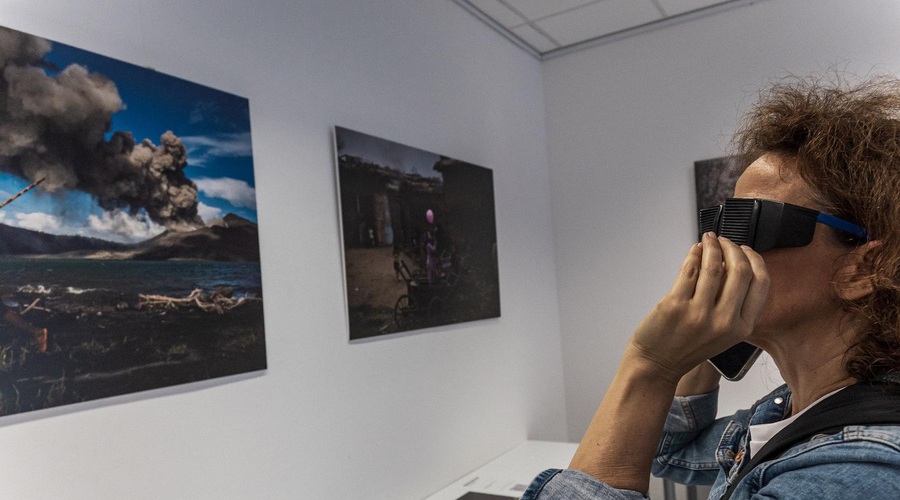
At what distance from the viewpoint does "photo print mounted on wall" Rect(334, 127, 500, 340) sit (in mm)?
2289

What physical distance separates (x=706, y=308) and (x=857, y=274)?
0.27 metres

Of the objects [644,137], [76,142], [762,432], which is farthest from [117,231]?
[644,137]

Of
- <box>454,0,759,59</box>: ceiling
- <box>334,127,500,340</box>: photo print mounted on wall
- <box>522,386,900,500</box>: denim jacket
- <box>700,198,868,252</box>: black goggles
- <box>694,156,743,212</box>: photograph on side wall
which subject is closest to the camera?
<box>522,386,900,500</box>: denim jacket

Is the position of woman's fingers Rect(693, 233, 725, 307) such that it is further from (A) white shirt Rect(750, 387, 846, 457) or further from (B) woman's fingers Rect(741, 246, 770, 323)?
(A) white shirt Rect(750, 387, 846, 457)

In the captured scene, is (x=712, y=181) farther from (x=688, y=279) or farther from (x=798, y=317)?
(x=688, y=279)

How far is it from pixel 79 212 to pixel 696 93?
3.19m

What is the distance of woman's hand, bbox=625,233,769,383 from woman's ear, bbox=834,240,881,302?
17cm

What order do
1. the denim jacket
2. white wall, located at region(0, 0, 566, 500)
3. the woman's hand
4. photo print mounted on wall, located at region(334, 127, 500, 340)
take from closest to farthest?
the denim jacket → the woman's hand → white wall, located at region(0, 0, 566, 500) → photo print mounted on wall, located at region(334, 127, 500, 340)

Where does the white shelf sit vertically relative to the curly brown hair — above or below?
below

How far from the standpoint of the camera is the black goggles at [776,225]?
2.79 feet

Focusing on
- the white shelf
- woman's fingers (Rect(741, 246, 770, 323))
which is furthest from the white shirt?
the white shelf

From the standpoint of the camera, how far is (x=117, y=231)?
1.53 meters

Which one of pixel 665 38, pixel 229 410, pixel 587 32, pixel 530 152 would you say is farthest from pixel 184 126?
pixel 665 38

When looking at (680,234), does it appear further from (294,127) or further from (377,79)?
(294,127)
